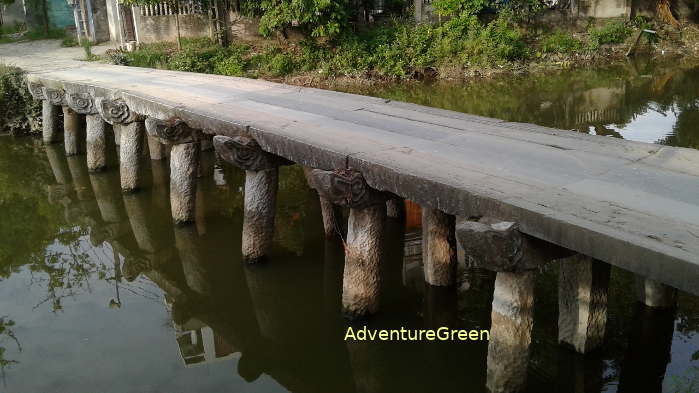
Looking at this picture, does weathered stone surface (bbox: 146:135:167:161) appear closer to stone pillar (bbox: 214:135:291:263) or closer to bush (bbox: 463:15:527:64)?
stone pillar (bbox: 214:135:291:263)

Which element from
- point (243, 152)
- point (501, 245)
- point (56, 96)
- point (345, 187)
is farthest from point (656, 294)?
point (56, 96)

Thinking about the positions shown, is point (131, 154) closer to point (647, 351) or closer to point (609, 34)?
point (647, 351)

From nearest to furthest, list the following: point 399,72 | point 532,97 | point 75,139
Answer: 1. point 75,139
2. point 532,97
3. point 399,72

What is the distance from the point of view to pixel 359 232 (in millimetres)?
5246

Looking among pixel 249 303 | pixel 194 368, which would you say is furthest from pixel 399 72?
pixel 194 368

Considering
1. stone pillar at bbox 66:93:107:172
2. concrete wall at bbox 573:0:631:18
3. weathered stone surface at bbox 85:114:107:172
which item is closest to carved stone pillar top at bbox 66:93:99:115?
stone pillar at bbox 66:93:107:172

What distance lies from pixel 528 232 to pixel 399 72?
45.2ft

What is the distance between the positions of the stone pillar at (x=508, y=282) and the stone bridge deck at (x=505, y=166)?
0.50 feet

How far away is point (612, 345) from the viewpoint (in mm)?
5074

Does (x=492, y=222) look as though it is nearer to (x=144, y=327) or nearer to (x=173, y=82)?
(x=144, y=327)

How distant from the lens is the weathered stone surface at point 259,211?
6.42m

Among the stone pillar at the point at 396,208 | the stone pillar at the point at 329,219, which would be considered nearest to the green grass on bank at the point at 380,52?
the stone pillar at the point at 396,208

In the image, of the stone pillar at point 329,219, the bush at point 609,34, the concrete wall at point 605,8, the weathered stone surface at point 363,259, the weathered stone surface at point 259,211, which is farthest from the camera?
the concrete wall at point 605,8

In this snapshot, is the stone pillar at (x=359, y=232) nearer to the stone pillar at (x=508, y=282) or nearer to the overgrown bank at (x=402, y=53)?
the stone pillar at (x=508, y=282)
